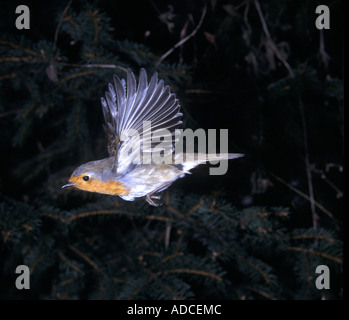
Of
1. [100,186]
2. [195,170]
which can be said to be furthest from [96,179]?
[195,170]

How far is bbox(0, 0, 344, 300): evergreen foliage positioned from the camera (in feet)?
2.81

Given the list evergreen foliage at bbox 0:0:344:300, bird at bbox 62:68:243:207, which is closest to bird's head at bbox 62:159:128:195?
bird at bbox 62:68:243:207

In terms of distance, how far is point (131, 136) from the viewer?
0.45 meters

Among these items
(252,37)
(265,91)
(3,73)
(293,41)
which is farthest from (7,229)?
(293,41)

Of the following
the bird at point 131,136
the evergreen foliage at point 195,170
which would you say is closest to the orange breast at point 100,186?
the bird at point 131,136

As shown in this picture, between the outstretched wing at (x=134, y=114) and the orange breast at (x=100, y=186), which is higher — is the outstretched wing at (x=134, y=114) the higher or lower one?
the higher one

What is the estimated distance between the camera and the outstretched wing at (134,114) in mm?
423

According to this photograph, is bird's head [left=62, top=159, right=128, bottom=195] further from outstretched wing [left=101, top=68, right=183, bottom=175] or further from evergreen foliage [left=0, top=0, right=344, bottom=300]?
evergreen foliage [left=0, top=0, right=344, bottom=300]

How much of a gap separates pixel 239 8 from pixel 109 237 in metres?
0.90

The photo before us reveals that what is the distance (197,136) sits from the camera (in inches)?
32.7

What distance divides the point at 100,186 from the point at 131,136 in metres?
0.08

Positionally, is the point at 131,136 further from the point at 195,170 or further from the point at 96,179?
the point at 195,170

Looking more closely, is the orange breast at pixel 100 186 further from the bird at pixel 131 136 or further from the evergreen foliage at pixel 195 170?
the evergreen foliage at pixel 195 170

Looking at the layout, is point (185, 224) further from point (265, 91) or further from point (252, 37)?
point (252, 37)
